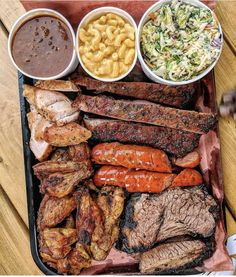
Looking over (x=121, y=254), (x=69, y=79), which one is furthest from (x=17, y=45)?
(x=121, y=254)

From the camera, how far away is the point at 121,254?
2.67m

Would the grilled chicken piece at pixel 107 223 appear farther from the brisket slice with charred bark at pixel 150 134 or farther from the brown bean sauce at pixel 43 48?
the brown bean sauce at pixel 43 48

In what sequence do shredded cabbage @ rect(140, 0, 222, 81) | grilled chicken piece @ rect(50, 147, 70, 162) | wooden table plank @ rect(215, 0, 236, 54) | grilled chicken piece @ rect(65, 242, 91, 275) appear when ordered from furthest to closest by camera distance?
wooden table plank @ rect(215, 0, 236, 54) < grilled chicken piece @ rect(50, 147, 70, 162) < grilled chicken piece @ rect(65, 242, 91, 275) < shredded cabbage @ rect(140, 0, 222, 81)

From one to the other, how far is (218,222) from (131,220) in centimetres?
48

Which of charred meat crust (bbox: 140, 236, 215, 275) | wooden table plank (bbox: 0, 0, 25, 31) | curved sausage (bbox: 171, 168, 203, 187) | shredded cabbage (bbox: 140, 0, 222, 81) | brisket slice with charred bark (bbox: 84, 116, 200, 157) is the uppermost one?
wooden table plank (bbox: 0, 0, 25, 31)

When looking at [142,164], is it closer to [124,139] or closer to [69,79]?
[124,139]

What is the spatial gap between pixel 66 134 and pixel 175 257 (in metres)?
0.87

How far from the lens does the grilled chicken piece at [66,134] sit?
8.32ft

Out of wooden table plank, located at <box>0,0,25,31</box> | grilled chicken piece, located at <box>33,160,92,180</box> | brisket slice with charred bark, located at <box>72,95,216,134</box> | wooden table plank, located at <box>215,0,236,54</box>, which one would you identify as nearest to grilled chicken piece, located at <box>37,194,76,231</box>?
grilled chicken piece, located at <box>33,160,92,180</box>

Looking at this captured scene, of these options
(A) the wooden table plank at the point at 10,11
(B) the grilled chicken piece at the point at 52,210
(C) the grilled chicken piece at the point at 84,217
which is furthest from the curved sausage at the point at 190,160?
(A) the wooden table plank at the point at 10,11

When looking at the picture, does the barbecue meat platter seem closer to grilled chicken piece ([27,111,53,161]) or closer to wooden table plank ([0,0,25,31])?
grilled chicken piece ([27,111,53,161])

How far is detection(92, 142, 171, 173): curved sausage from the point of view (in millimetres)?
2547

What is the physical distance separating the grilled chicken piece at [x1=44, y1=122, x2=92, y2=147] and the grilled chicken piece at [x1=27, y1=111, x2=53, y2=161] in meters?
0.04

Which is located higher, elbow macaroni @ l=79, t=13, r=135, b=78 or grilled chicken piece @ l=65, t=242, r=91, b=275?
elbow macaroni @ l=79, t=13, r=135, b=78
